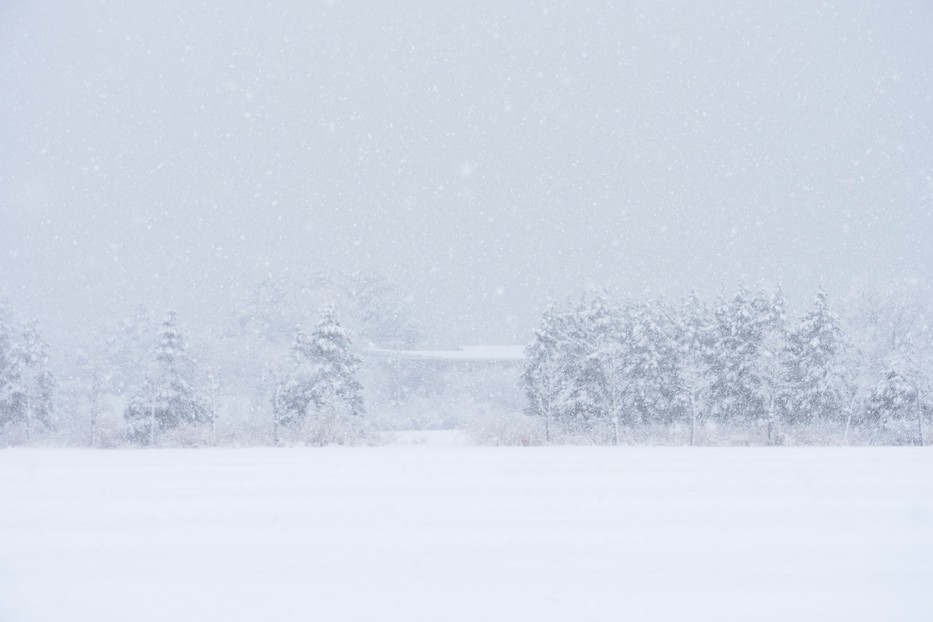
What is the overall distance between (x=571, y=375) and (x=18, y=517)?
27306 millimetres

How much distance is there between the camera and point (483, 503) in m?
11.3

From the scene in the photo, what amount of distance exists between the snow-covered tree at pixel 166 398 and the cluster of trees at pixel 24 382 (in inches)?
271

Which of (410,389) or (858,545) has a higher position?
(858,545)

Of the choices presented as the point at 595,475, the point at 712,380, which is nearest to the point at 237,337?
the point at 712,380

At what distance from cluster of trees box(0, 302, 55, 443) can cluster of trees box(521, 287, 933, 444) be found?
25.0 m

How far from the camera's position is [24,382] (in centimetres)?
3650

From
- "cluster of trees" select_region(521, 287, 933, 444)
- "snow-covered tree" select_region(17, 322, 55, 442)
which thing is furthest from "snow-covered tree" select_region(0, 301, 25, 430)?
"cluster of trees" select_region(521, 287, 933, 444)

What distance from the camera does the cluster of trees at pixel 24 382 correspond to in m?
36.1

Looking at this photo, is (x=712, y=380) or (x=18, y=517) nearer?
(x=18, y=517)

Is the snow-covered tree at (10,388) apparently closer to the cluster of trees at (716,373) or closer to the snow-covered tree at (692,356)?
the cluster of trees at (716,373)

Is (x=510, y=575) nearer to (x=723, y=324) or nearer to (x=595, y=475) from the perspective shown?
(x=595, y=475)

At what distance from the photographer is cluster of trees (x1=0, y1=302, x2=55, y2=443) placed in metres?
36.1

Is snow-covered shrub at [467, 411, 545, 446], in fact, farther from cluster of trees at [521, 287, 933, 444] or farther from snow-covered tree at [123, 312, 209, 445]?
snow-covered tree at [123, 312, 209, 445]

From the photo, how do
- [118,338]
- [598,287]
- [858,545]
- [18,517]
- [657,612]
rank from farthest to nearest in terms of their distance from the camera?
[118,338]
[598,287]
[18,517]
[858,545]
[657,612]
